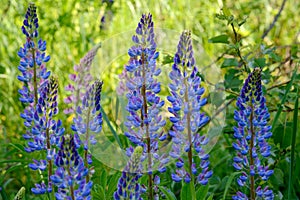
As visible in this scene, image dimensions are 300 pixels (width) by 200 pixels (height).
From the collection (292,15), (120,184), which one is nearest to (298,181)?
(120,184)

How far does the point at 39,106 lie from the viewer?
6.85ft

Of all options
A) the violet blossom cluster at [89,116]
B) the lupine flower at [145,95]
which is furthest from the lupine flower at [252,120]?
the violet blossom cluster at [89,116]

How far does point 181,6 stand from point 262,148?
3252mm

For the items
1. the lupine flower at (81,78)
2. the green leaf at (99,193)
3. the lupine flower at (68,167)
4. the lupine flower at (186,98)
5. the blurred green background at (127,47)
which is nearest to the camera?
the lupine flower at (68,167)

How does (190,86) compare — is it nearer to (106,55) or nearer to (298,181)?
(298,181)

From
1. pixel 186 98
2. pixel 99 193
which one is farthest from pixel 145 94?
pixel 99 193

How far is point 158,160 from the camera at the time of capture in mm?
2201

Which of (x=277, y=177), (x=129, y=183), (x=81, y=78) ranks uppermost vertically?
(x=81, y=78)

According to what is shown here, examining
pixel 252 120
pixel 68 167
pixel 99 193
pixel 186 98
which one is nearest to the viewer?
pixel 68 167

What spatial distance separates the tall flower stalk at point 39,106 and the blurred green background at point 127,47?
1.86ft

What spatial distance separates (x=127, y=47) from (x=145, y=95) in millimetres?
1588

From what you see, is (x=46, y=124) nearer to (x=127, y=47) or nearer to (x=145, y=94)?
(x=145, y=94)

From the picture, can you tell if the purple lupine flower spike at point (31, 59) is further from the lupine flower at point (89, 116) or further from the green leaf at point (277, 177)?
the green leaf at point (277, 177)

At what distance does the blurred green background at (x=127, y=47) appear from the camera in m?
3.27
